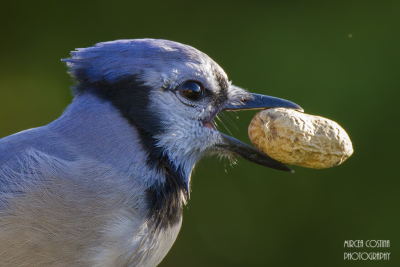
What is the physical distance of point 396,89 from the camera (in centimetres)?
269

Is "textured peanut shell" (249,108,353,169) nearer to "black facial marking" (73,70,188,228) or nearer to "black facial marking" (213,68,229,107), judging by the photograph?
"black facial marking" (213,68,229,107)

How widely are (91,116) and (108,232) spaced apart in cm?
32

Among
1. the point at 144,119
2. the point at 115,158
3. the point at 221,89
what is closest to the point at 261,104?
the point at 221,89

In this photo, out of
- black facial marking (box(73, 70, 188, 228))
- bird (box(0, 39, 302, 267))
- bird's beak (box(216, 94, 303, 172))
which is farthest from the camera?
bird's beak (box(216, 94, 303, 172))

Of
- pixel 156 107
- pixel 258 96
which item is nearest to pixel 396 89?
pixel 258 96

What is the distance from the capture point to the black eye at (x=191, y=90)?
54.3 inches

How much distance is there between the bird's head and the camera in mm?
1325

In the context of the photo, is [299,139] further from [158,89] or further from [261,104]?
[158,89]

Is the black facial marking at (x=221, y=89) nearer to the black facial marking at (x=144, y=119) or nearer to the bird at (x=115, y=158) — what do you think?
the bird at (x=115, y=158)

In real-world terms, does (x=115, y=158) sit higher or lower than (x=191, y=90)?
lower

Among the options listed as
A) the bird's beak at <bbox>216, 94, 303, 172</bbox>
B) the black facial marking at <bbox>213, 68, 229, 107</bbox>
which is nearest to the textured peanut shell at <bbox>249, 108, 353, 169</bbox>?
the bird's beak at <bbox>216, 94, 303, 172</bbox>

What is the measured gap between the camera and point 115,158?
1275mm

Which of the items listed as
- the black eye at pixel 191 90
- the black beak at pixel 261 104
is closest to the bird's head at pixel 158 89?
the black eye at pixel 191 90

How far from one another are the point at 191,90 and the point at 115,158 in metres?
0.30
